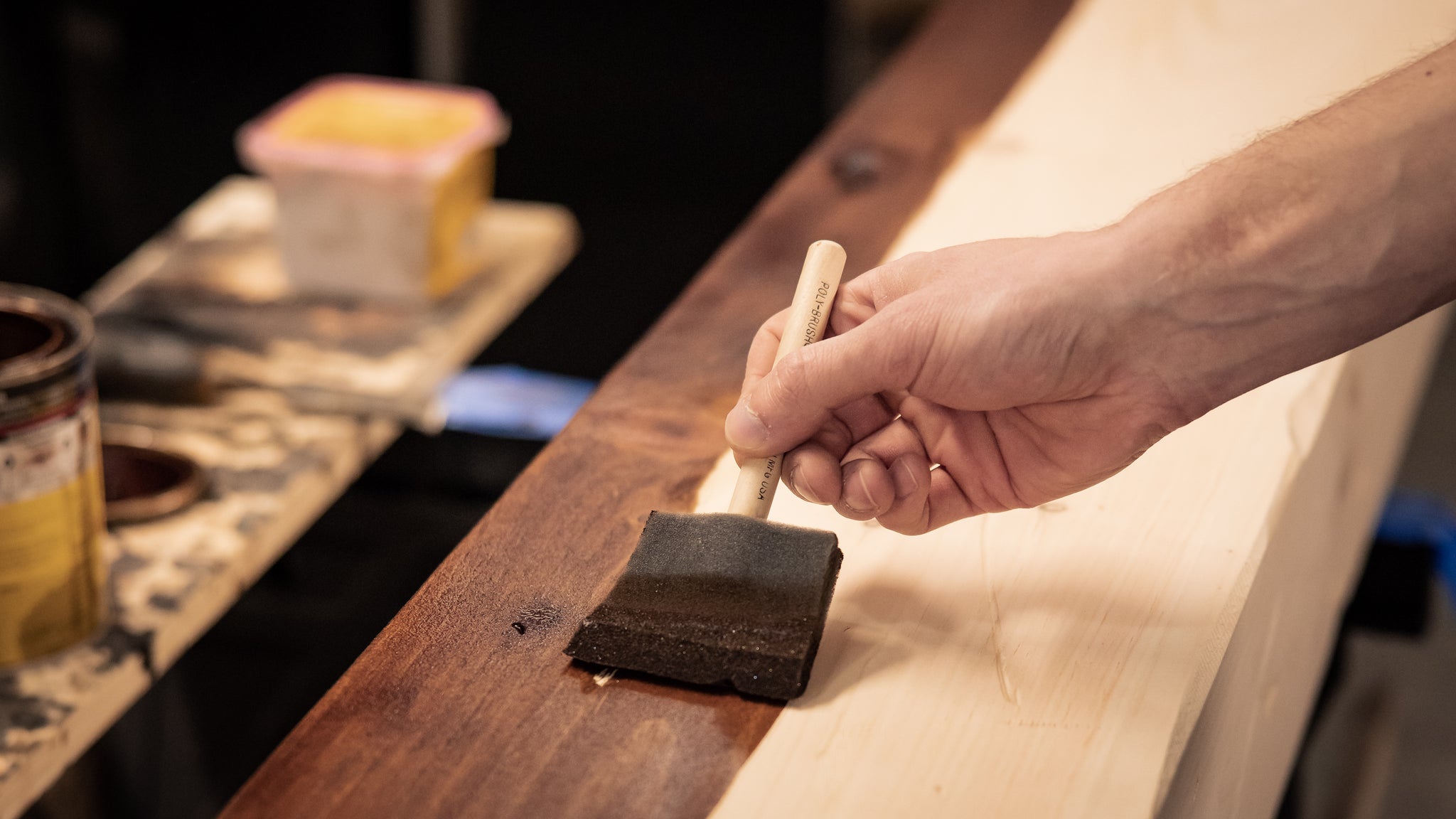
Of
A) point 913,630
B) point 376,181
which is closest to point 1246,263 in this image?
point 913,630

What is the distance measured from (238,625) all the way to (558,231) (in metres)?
0.77

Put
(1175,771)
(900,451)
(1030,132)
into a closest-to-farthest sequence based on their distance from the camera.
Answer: (1175,771) < (900,451) < (1030,132)

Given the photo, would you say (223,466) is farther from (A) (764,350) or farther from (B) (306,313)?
(A) (764,350)

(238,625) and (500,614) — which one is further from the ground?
(500,614)

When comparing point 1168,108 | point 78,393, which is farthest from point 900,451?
point 1168,108

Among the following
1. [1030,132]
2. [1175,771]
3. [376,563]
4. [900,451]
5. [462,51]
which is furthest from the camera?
[462,51]

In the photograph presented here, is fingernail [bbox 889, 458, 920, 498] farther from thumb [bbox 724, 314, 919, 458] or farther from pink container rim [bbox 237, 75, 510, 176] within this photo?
pink container rim [bbox 237, 75, 510, 176]

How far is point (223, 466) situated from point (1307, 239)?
1.15 meters

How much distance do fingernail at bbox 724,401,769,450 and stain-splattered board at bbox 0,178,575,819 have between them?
600 millimetres

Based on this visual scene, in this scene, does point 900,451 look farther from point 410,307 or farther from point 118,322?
point 118,322

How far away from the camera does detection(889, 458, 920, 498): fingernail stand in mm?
882

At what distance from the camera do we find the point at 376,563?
1.88 meters

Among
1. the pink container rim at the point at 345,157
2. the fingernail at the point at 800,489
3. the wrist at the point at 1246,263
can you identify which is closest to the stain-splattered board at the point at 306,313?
the pink container rim at the point at 345,157

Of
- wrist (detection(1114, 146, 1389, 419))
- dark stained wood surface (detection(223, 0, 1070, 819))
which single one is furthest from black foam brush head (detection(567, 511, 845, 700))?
wrist (detection(1114, 146, 1389, 419))
